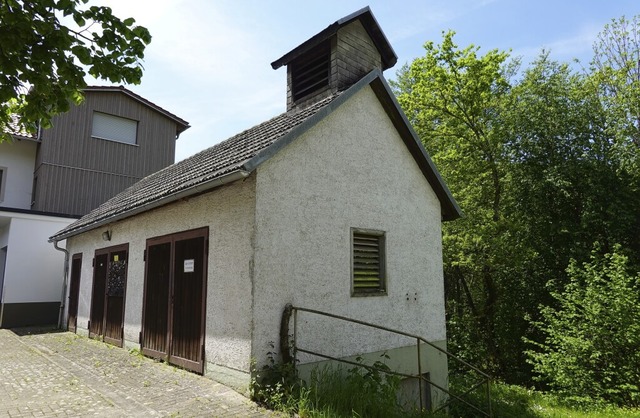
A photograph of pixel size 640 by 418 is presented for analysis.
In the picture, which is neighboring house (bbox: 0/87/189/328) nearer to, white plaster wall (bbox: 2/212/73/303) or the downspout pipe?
white plaster wall (bbox: 2/212/73/303)

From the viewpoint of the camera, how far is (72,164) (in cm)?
1914

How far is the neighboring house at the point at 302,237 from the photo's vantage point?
6926mm

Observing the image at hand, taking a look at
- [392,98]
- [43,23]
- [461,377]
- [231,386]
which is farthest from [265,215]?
[461,377]

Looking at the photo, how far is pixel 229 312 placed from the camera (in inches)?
274

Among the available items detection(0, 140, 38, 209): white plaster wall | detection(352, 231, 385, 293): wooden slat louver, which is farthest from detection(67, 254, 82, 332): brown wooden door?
detection(352, 231, 385, 293): wooden slat louver

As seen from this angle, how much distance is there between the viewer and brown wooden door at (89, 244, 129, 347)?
10.5 meters

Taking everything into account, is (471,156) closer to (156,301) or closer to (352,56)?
(352,56)

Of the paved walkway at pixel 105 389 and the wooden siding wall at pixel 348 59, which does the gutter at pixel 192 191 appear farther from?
the wooden siding wall at pixel 348 59

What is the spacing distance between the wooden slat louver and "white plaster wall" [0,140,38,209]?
17.5 meters

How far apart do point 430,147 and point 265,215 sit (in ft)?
49.9

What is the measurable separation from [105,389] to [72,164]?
15211 mm

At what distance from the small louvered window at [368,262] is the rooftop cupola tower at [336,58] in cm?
330

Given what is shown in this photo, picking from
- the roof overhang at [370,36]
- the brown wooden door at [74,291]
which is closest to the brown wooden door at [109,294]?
the brown wooden door at [74,291]

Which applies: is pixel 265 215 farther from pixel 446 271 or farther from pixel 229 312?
pixel 446 271
